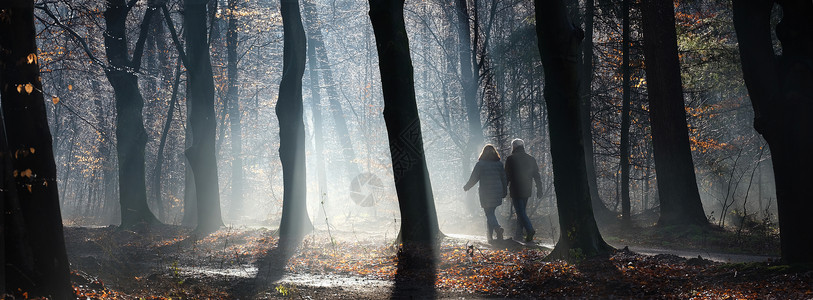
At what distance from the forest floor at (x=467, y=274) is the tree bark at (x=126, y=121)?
17.5 ft

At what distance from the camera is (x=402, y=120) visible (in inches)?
380

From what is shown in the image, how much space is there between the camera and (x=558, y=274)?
296 inches

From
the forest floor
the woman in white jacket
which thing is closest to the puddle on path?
the forest floor

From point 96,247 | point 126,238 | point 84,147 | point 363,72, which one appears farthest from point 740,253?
point 84,147

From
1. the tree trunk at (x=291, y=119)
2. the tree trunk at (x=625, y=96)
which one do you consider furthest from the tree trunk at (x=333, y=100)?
the tree trunk at (x=625, y=96)

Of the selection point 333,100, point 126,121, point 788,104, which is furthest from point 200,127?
point 333,100

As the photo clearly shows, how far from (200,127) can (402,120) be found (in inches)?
386

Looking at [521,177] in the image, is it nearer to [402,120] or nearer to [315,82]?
[402,120]

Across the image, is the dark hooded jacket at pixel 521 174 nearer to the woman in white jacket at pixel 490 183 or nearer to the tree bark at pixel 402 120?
the woman in white jacket at pixel 490 183

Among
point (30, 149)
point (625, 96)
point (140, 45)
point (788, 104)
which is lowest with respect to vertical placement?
point (30, 149)

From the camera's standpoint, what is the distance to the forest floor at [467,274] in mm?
6453

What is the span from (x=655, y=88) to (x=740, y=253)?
4.61m

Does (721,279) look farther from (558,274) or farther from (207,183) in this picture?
(207,183)

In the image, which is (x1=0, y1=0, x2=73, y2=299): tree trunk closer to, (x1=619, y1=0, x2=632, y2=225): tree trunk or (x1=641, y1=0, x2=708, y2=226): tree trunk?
(x1=641, y1=0, x2=708, y2=226): tree trunk
